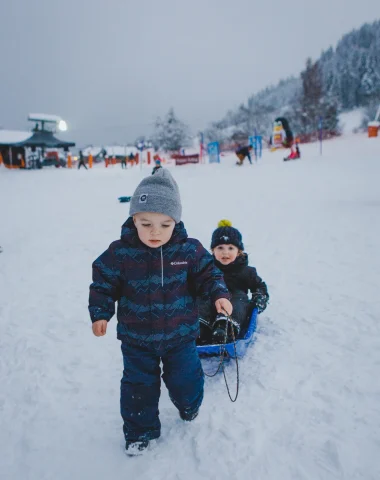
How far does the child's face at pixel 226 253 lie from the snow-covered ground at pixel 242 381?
0.67 m

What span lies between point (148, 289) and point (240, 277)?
1369 millimetres

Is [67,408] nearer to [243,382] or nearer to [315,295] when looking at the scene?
[243,382]

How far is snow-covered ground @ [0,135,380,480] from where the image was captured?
1.67m

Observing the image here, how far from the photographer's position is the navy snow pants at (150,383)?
5.78 ft

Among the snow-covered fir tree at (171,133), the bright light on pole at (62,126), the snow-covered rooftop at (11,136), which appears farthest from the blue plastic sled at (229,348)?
the snow-covered fir tree at (171,133)

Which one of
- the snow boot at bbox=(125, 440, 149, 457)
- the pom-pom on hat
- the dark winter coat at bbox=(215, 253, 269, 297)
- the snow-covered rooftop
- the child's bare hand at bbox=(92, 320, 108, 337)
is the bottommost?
the snow boot at bbox=(125, 440, 149, 457)

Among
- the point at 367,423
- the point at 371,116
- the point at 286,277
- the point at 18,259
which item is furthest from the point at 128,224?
the point at 371,116

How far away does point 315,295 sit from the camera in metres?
3.56

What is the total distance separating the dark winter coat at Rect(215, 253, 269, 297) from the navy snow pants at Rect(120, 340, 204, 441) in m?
1.16

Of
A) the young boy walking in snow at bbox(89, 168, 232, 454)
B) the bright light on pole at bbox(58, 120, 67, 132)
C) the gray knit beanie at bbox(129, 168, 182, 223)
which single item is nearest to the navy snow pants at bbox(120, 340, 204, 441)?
the young boy walking in snow at bbox(89, 168, 232, 454)

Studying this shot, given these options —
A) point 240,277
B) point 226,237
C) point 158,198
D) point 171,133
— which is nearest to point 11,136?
point 171,133

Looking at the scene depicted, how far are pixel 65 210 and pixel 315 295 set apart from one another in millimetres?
8189

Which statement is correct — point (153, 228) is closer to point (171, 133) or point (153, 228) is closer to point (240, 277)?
point (240, 277)

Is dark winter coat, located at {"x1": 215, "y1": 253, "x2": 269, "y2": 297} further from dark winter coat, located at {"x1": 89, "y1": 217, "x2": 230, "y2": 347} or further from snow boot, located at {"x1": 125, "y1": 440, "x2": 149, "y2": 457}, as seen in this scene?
snow boot, located at {"x1": 125, "y1": 440, "x2": 149, "y2": 457}
